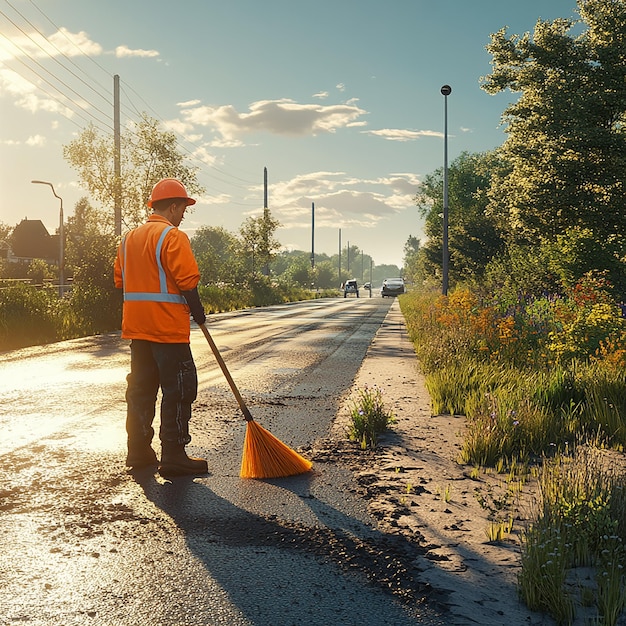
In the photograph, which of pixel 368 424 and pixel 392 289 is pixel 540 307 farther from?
pixel 392 289

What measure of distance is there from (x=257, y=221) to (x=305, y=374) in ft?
121

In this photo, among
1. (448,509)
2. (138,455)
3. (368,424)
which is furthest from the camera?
(368,424)

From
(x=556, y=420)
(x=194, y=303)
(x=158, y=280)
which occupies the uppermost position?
(x=158, y=280)

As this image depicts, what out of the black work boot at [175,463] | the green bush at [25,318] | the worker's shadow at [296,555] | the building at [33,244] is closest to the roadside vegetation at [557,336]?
the worker's shadow at [296,555]

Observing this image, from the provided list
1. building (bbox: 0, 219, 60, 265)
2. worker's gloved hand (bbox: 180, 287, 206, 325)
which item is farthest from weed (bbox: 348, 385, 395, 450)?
building (bbox: 0, 219, 60, 265)

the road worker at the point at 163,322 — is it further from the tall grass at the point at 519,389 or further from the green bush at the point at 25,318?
the green bush at the point at 25,318

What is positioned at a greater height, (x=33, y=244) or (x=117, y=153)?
(x=117, y=153)

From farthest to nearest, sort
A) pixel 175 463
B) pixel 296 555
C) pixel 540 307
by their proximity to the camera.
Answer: pixel 540 307 → pixel 175 463 → pixel 296 555

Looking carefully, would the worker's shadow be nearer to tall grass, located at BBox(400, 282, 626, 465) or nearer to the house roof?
tall grass, located at BBox(400, 282, 626, 465)

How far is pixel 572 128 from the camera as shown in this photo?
18.3 meters

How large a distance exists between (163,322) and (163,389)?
1.73 ft

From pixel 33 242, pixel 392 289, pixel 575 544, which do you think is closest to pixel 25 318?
pixel 575 544

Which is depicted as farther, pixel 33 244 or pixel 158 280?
pixel 33 244

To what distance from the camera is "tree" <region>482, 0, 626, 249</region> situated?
18.5 m
